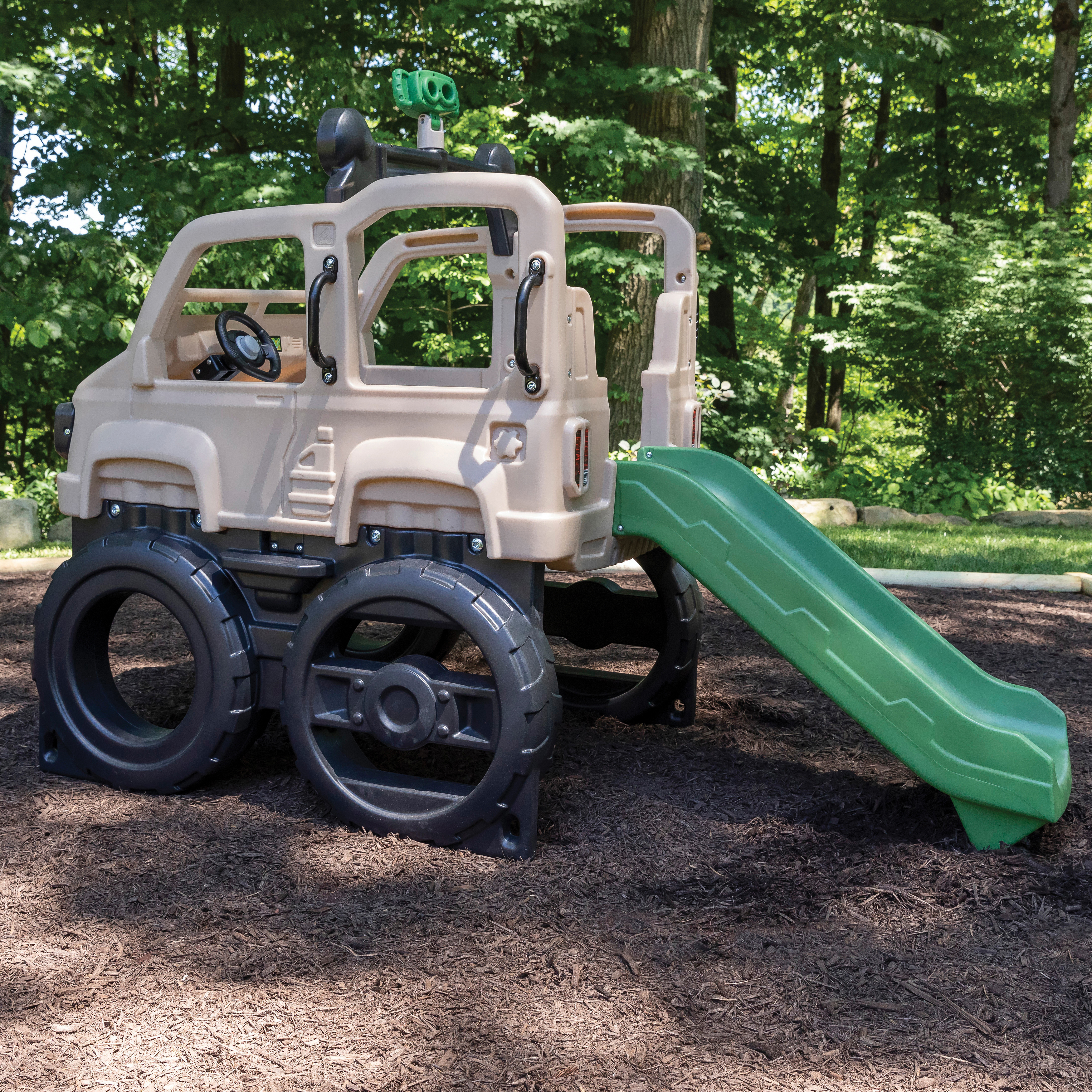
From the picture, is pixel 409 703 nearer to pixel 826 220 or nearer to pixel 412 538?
pixel 412 538

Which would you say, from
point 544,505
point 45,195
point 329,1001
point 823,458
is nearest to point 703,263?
point 823,458

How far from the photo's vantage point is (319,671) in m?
3.33

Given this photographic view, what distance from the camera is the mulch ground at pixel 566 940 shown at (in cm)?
219

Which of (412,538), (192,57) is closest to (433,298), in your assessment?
(192,57)

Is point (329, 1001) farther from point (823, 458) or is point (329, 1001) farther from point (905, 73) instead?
point (905, 73)

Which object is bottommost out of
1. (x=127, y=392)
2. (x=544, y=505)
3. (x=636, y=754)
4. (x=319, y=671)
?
(x=636, y=754)

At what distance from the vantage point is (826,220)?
589 inches

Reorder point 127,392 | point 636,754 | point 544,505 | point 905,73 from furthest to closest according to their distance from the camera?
point 905,73 → point 636,754 → point 127,392 → point 544,505

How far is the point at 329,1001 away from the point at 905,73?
1652 centimetres

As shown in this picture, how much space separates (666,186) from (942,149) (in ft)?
28.9

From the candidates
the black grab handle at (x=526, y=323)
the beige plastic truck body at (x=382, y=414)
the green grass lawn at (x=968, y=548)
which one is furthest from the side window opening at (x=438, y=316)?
the black grab handle at (x=526, y=323)

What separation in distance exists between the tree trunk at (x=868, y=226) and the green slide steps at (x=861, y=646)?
12.0 m

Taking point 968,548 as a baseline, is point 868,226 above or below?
above

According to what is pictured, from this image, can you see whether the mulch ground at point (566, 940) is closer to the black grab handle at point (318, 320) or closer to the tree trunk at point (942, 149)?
the black grab handle at point (318, 320)
